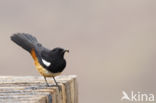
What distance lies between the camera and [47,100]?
5875mm

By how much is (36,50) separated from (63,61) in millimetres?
380

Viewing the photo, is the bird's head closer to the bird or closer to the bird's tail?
the bird

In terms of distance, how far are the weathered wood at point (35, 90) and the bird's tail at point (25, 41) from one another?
A: 403 mm

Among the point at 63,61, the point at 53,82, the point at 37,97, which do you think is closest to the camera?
the point at 37,97

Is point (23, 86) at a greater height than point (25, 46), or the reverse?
point (25, 46)

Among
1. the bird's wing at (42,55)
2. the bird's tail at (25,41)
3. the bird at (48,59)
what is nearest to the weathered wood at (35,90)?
the bird at (48,59)

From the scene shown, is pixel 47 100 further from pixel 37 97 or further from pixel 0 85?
pixel 0 85

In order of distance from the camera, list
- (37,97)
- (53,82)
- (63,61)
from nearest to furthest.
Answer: (37,97), (63,61), (53,82)

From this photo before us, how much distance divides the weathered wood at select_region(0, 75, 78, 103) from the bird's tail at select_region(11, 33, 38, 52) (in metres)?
0.40

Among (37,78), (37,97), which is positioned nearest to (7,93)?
(37,97)

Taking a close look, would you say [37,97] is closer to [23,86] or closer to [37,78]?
[23,86]

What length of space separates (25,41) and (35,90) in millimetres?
626

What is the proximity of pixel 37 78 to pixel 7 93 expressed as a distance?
101cm

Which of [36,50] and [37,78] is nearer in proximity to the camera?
[36,50]
